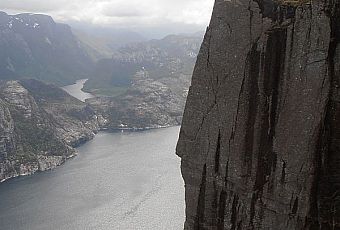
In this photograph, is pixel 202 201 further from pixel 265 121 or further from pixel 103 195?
pixel 103 195

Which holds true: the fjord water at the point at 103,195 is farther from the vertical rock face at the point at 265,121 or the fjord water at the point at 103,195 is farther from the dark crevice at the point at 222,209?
the vertical rock face at the point at 265,121

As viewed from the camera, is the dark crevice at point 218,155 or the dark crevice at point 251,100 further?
the dark crevice at point 218,155

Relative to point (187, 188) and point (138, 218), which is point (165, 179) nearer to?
point (138, 218)

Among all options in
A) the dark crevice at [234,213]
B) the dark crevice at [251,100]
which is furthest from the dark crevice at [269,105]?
the dark crevice at [234,213]

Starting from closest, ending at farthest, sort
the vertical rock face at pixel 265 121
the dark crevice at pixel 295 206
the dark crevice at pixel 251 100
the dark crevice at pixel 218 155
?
the vertical rock face at pixel 265 121 → the dark crevice at pixel 295 206 → the dark crevice at pixel 251 100 → the dark crevice at pixel 218 155

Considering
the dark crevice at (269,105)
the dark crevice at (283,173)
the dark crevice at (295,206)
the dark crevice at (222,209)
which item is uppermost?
the dark crevice at (269,105)
